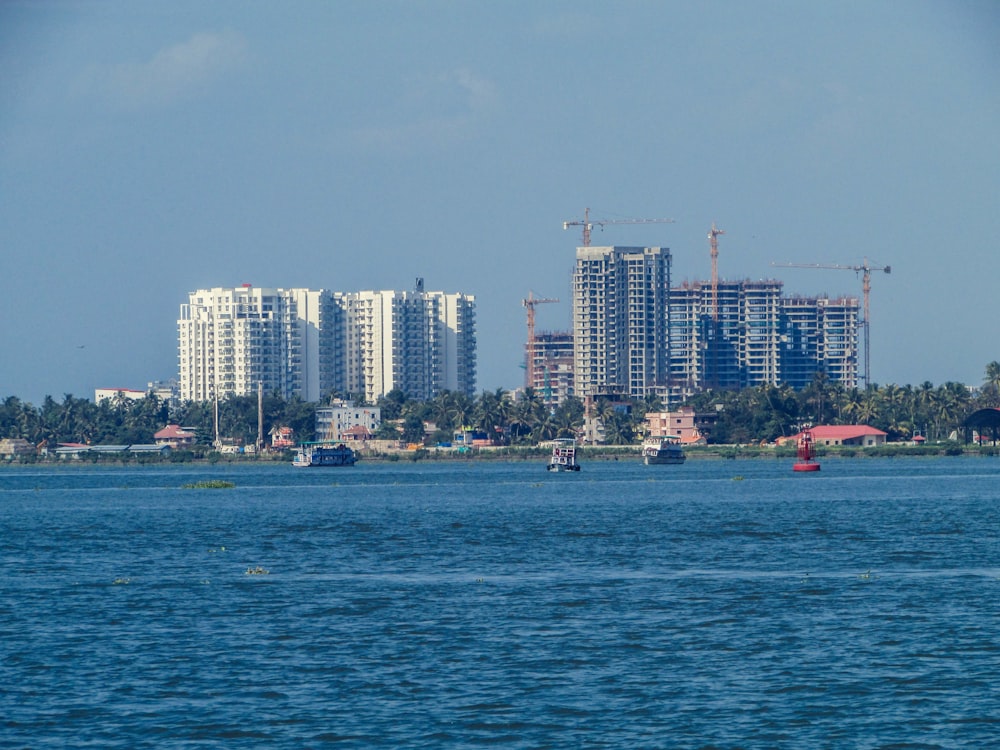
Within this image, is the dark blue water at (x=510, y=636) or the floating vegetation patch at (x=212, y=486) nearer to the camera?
the dark blue water at (x=510, y=636)

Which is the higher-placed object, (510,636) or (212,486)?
(510,636)

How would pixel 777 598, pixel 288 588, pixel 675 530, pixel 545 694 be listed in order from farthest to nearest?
pixel 675 530 → pixel 288 588 → pixel 777 598 → pixel 545 694

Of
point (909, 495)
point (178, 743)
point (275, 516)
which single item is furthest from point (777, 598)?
point (909, 495)

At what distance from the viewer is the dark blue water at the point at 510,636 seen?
33094mm

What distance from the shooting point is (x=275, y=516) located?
11081 centimetres

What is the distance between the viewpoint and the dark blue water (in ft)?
109

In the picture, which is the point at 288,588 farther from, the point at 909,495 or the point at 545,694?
the point at 909,495

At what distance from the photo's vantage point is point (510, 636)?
146ft

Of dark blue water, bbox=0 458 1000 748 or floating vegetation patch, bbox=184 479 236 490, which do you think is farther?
floating vegetation patch, bbox=184 479 236 490

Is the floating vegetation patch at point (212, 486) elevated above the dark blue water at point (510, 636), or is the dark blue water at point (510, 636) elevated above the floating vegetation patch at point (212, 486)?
the dark blue water at point (510, 636)

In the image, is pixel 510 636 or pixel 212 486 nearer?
pixel 510 636

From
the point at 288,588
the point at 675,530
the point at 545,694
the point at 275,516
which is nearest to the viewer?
the point at 545,694

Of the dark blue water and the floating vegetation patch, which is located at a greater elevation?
the dark blue water

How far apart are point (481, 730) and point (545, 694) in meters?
3.75
